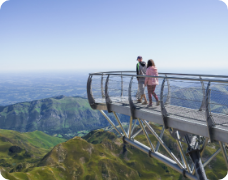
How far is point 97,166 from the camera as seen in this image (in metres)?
122

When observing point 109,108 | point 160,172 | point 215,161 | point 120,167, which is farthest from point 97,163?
point 109,108

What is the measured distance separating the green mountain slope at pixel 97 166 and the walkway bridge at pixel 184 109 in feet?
327

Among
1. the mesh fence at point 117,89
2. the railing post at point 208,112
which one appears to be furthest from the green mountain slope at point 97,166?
the railing post at point 208,112

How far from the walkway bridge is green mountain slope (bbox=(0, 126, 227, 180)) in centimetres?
9963

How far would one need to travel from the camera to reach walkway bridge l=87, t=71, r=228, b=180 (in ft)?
26.6

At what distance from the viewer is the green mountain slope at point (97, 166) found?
107912 millimetres

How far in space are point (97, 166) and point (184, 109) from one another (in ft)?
396

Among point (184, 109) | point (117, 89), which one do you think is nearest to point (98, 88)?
point (117, 89)

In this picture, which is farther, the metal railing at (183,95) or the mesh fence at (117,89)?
the mesh fence at (117,89)

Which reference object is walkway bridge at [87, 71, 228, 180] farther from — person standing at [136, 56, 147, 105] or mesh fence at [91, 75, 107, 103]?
person standing at [136, 56, 147, 105]

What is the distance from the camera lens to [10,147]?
188 m

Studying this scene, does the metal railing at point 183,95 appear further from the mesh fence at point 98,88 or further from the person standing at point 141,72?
the person standing at point 141,72

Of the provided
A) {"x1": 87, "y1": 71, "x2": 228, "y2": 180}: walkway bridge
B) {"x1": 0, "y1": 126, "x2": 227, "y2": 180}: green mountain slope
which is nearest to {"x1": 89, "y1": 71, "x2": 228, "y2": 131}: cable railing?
{"x1": 87, "y1": 71, "x2": 228, "y2": 180}: walkway bridge

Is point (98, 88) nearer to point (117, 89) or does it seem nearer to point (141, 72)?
point (117, 89)
